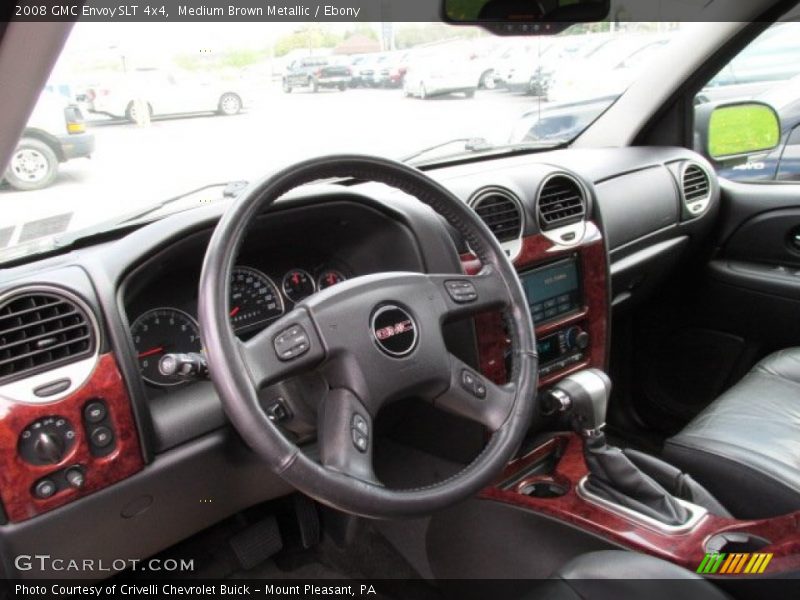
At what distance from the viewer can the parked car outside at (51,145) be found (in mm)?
1470

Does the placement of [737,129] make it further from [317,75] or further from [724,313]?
[317,75]

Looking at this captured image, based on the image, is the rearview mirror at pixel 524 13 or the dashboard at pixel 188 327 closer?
the dashboard at pixel 188 327

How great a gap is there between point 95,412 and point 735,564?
1336 mm

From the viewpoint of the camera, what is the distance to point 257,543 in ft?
7.03

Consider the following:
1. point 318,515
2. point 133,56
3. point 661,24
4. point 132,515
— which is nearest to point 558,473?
point 318,515

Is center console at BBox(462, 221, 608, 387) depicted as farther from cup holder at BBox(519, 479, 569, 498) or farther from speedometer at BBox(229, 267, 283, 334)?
speedometer at BBox(229, 267, 283, 334)

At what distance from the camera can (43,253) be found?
1.58 meters

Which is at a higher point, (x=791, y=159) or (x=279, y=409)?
(x=791, y=159)

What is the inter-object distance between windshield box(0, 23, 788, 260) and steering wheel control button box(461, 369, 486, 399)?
52 centimetres

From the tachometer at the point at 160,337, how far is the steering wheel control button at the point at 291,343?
Answer: 1.28ft

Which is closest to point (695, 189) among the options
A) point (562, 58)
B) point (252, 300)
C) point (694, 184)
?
point (694, 184)

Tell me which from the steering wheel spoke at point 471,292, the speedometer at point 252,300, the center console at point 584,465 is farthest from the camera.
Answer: the speedometer at point 252,300

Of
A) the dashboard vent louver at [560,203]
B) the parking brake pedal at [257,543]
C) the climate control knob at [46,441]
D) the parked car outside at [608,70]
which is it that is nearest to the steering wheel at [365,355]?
the climate control knob at [46,441]

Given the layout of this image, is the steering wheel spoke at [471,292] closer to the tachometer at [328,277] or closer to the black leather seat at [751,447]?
the tachometer at [328,277]
